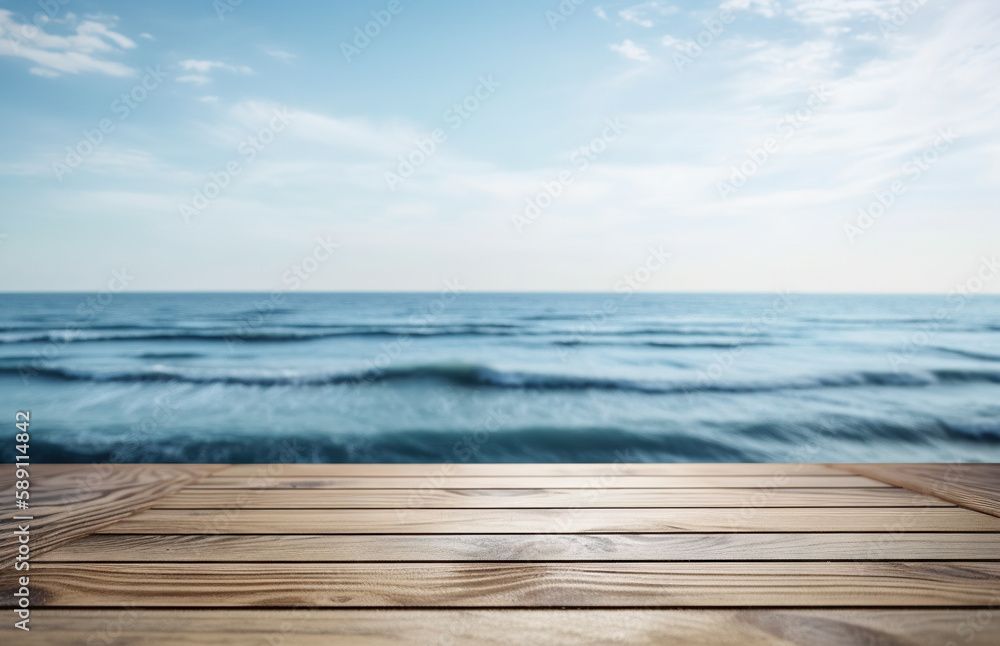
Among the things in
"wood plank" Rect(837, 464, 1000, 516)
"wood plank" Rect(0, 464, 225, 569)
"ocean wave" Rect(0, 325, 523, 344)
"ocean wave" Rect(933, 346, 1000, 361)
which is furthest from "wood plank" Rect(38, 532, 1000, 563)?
"ocean wave" Rect(0, 325, 523, 344)

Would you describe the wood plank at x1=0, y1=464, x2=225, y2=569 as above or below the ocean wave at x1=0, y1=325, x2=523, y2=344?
Answer: below

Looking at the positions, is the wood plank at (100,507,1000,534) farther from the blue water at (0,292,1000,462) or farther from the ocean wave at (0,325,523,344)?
the ocean wave at (0,325,523,344)

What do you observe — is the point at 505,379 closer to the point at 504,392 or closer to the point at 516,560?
the point at 504,392

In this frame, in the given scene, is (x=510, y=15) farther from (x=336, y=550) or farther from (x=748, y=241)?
(x=748, y=241)

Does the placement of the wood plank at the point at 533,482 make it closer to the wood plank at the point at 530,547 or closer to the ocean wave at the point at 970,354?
the wood plank at the point at 530,547

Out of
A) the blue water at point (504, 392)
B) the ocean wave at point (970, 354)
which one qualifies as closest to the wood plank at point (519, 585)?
the blue water at point (504, 392)

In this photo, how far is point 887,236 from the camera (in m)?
9.07

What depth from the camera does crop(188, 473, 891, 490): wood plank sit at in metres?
1.58

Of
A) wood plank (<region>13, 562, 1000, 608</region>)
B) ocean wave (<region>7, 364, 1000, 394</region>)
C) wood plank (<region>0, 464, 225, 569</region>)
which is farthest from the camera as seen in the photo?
ocean wave (<region>7, 364, 1000, 394</region>)

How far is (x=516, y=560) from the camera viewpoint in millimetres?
1051

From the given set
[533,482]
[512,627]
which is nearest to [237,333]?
[533,482]

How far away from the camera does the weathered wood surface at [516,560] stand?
82 centimetres

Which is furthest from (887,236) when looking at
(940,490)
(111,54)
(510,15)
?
(111,54)

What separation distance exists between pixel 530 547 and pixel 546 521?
175mm
